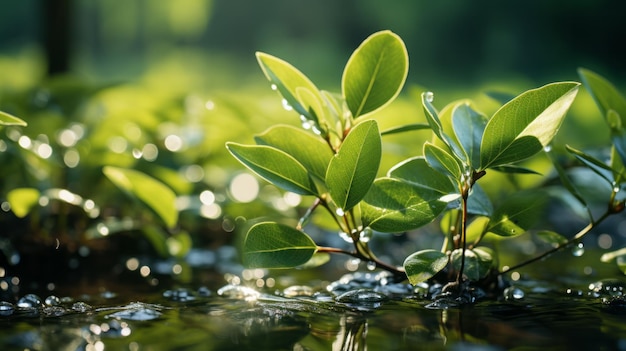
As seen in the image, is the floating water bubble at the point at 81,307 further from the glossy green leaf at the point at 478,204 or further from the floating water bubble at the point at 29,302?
the glossy green leaf at the point at 478,204

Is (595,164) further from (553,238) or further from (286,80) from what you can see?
(286,80)

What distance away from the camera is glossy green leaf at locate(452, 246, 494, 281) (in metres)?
0.56

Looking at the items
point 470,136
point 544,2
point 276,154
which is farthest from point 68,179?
point 544,2

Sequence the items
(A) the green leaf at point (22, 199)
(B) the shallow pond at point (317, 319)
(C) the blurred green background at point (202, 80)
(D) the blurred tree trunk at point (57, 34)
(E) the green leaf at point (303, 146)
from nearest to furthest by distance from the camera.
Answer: (B) the shallow pond at point (317, 319) < (E) the green leaf at point (303, 146) < (A) the green leaf at point (22, 199) < (C) the blurred green background at point (202, 80) < (D) the blurred tree trunk at point (57, 34)

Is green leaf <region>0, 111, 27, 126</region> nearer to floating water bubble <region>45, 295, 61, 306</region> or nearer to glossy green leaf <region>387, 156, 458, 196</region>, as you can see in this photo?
floating water bubble <region>45, 295, 61, 306</region>

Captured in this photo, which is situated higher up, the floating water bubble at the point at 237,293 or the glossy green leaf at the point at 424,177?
the glossy green leaf at the point at 424,177

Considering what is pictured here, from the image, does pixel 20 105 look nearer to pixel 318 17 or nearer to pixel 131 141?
pixel 131 141

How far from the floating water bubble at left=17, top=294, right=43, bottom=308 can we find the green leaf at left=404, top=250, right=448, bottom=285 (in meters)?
0.32

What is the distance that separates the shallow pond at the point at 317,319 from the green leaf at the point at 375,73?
175 millimetres

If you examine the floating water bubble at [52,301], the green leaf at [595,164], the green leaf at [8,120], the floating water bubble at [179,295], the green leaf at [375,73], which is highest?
the green leaf at [375,73]

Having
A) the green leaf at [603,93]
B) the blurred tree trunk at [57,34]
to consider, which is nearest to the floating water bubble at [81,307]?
the green leaf at [603,93]

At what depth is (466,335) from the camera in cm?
48

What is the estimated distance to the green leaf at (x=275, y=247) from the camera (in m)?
0.55

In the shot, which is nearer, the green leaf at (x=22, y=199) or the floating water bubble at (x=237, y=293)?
the floating water bubble at (x=237, y=293)
